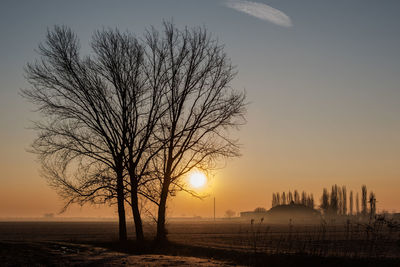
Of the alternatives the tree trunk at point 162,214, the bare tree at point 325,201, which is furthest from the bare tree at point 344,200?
the tree trunk at point 162,214

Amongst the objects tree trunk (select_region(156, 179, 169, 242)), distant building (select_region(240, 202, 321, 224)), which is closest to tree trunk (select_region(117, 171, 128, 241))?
tree trunk (select_region(156, 179, 169, 242))

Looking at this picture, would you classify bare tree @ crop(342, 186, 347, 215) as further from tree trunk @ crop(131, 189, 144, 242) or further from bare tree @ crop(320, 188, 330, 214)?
tree trunk @ crop(131, 189, 144, 242)

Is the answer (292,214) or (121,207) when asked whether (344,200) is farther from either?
(121,207)

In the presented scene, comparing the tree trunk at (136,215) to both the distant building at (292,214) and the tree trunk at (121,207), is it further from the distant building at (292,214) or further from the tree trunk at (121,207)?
the distant building at (292,214)

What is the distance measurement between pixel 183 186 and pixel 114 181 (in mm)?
3834

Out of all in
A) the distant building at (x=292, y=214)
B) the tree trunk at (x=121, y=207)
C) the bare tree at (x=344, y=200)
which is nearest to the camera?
the tree trunk at (x=121, y=207)

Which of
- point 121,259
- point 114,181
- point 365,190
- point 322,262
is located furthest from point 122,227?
point 365,190

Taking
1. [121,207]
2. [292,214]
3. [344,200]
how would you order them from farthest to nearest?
[344,200], [292,214], [121,207]

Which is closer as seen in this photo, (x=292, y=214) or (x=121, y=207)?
(x=121, y=207)

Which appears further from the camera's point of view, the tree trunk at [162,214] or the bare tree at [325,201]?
the bare tree at [325,201]

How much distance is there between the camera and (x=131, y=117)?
2177cm

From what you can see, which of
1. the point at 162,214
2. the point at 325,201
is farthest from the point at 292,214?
the point at 162,214

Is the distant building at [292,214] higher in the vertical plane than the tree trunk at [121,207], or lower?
lower

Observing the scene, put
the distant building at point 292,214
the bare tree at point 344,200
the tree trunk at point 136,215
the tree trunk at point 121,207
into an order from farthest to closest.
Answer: the bare tree at point 344,200
the distant building at point 292,214
the tree trunk at point 136,215
the tree trunk at point 121,207
